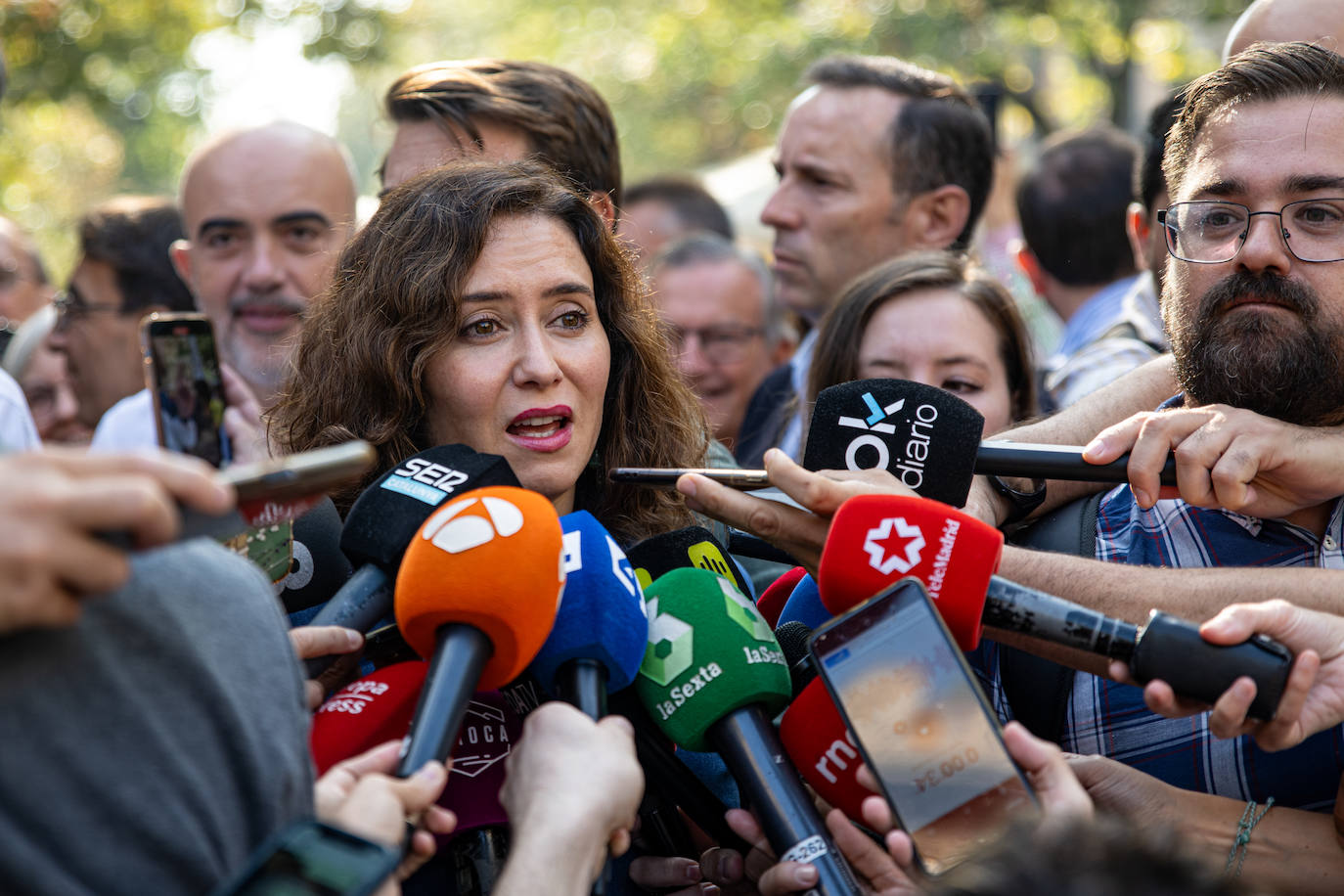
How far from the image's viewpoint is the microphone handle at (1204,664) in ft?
5.84

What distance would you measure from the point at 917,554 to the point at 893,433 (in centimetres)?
49

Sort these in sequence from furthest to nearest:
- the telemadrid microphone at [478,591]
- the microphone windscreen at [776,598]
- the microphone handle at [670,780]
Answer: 1. the microphone windscreen at [776,598]
2. the microphone handle at [670,780]
3. the telemadrid microphone at [478,591]

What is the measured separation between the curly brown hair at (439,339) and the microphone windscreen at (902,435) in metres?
0.58

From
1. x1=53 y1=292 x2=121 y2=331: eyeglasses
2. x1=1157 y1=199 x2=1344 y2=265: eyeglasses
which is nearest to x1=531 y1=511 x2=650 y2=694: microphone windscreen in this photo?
x1=1157 y1=199 x2=1344 y2=265: eyeglasses

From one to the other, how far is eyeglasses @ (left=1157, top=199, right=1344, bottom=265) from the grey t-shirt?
2.02m

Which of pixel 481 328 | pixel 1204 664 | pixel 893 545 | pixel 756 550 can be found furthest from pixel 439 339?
pixel 1204 664

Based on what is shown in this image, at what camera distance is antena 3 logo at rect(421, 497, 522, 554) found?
1800 mm

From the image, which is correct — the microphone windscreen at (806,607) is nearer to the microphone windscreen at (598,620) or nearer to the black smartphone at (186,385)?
the microphone windscreen at (598,620)

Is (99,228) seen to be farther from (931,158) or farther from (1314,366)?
(1314,366)

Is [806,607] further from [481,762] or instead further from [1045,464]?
[481,762]

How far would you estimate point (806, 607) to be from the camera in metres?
2.40

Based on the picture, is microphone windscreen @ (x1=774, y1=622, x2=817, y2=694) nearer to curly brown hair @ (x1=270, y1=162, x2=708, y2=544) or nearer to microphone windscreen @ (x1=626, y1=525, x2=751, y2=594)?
microphone windscreen @ (x1=626, y1=525, x2=751, y2=594)

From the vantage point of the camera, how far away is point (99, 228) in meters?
4.88

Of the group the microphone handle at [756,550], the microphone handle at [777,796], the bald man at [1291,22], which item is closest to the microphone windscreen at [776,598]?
the microphone handle at [756,550]
